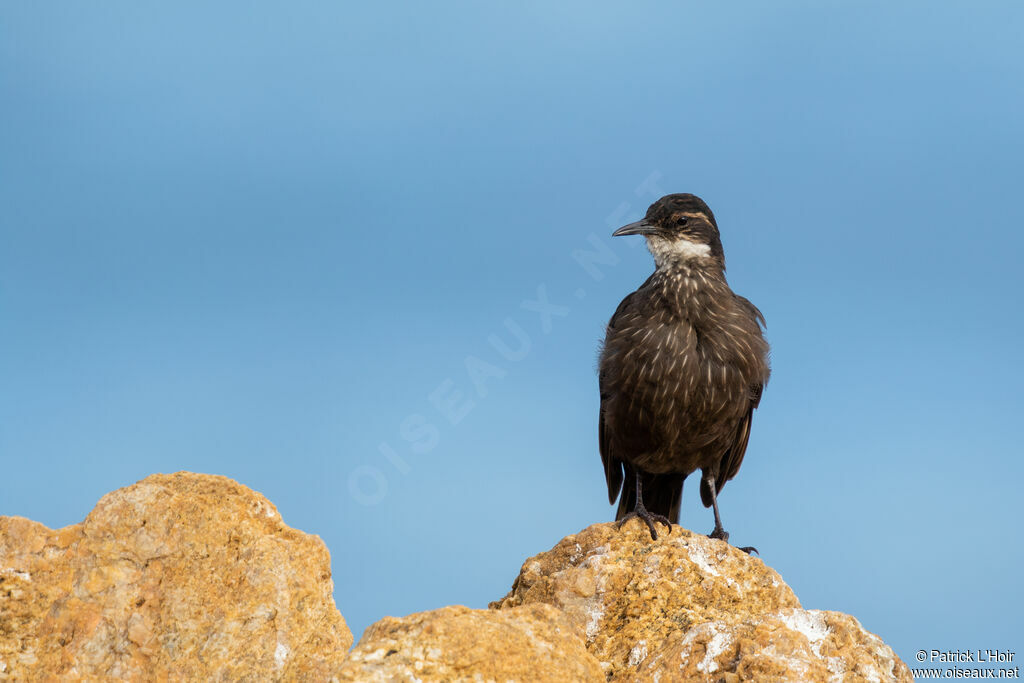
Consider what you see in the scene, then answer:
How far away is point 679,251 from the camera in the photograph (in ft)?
26.4

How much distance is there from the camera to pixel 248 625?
188 inches

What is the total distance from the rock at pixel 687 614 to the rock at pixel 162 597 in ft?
4.51

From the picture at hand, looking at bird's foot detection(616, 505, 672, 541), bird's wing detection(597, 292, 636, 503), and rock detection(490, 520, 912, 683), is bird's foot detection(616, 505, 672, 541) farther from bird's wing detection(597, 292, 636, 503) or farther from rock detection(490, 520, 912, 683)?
bird's wing detection(597, 292, 636, 503)

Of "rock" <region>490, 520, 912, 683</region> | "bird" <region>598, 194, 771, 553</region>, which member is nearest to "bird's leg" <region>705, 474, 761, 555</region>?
"bird" <region>598, 194, 771, 553</region>

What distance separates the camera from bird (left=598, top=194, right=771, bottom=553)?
7.56m

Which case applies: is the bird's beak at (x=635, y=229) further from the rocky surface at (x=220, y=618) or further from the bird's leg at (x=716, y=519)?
the rocky surface at (x=220, y=618)

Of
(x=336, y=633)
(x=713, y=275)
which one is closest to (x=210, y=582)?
(x=336, y=633)

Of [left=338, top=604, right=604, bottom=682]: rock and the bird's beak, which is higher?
the bird's beak

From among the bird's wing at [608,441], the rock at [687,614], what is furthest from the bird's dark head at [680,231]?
the rock at [687,614]

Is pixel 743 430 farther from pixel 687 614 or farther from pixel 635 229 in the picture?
pixel 687 614

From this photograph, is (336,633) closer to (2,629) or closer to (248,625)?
(248,625)

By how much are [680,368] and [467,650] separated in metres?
3.99

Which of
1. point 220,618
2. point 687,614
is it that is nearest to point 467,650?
point 220,618

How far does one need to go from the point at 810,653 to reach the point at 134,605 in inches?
121
